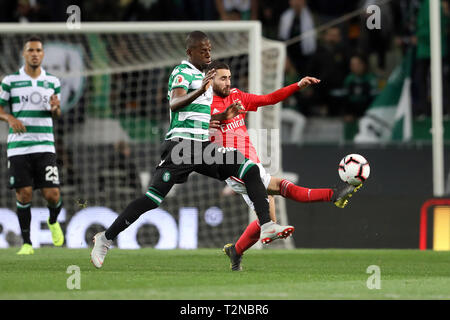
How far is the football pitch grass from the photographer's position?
20.1 feet

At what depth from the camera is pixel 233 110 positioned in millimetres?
8094

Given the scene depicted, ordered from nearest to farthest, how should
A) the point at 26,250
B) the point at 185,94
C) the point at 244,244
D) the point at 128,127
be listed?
the point at 185,94 → the point at 244,244 → the point at 26,250 → the point at 128,127

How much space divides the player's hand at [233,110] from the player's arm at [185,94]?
0.60m

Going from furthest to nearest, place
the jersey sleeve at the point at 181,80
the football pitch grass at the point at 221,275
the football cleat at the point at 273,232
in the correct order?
1. the jersey sleeve at the point at 181,80
2. the football cleat at the point at 273,232
3. the football pitch grass at the point at 221,275

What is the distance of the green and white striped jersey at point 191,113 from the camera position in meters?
7.62

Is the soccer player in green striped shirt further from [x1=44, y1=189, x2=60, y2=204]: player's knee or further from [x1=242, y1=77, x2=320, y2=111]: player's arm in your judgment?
[x1=242, y1=77, x2=320, y2=111]: player's arm

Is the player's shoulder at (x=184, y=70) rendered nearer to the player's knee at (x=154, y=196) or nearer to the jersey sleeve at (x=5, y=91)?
the player's knee at (x=154, y=196)

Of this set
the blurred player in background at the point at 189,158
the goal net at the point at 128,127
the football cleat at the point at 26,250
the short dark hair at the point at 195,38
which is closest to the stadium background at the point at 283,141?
the goal net at the point at 128,127

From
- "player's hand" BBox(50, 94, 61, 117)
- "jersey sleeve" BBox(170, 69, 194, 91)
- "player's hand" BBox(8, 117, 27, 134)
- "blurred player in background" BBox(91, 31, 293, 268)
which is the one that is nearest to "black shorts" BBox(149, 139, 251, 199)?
"blurred player in background" BBox(91, 31, 293, 268)

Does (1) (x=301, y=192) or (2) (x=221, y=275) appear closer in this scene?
(2) (x=221, y=275)

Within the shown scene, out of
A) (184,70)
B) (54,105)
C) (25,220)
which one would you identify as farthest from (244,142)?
(25,220)

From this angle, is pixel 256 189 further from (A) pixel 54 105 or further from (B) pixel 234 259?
(A) pixel 54 105

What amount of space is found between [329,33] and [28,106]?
23.7ft
